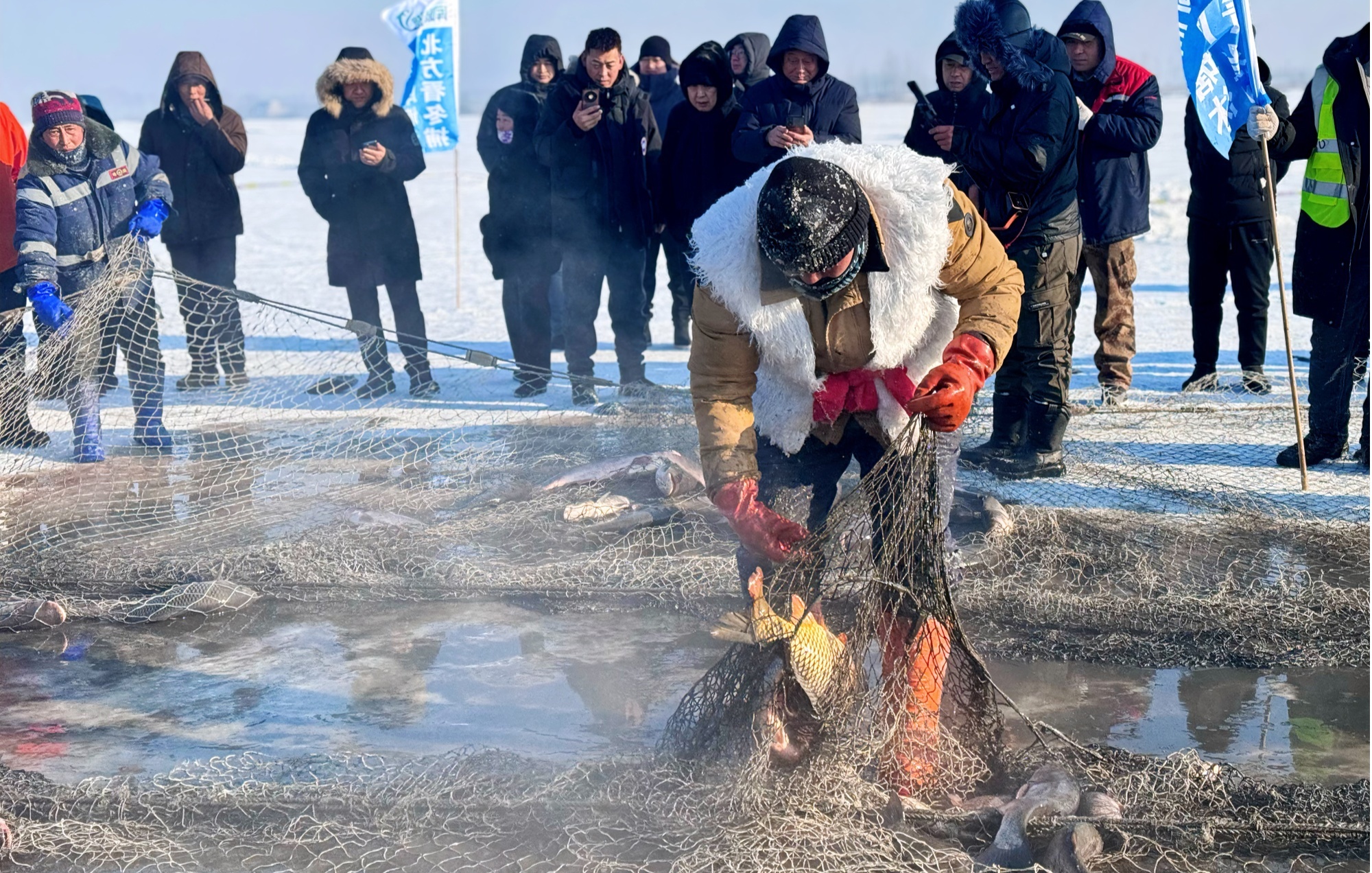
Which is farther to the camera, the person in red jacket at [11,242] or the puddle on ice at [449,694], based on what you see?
the person in red jacket at [11,242]

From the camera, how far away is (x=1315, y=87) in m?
5.93

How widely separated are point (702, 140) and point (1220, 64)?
2881 mm

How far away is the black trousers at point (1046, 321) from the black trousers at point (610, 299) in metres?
2.55

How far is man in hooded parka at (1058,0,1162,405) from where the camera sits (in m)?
6.46

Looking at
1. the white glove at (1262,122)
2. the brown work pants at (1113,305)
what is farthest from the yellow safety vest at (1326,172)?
the brown work pants at (1113,305)

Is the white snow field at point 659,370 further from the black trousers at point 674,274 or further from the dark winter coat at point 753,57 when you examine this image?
the dark winter coat at point 753,57

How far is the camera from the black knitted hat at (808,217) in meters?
2.90

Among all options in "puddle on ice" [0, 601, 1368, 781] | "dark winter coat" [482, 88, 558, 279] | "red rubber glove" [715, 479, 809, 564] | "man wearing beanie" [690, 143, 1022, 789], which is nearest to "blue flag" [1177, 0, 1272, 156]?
"puddle on ice" [0, 601, 1368, 781]

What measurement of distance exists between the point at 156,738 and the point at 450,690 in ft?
2.92

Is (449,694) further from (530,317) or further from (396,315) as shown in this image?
(396,315)

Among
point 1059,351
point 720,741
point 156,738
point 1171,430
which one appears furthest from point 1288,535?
point 156,738

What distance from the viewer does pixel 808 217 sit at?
9.50ft

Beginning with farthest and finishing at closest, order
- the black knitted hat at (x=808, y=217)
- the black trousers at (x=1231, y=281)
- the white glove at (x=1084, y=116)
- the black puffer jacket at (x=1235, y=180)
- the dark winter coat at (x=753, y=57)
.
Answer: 1. the dark winter coat at (x=753, y=57)
2. the black trousers at (x=1231, y=281)
3. the black puffer jacket at (x=1235, y=180)
4. the white glove at (x=1084, y=116)
5. the black knitted hat at (x=808, y=217)

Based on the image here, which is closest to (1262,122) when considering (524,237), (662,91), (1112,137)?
(1112,137)
